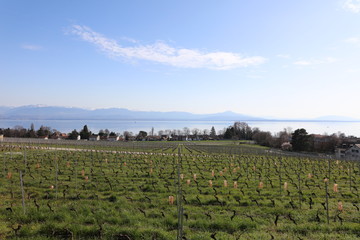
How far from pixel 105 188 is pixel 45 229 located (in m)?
4.73

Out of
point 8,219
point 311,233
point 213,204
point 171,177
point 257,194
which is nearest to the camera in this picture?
point 311,233

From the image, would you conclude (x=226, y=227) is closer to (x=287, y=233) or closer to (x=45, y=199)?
(x=287, y=233)

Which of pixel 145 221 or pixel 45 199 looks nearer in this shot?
pixel 145 221

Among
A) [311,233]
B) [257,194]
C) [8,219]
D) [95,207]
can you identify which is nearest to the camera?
[311,233]

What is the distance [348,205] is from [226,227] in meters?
5.15

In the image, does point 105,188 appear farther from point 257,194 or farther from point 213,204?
point 257,194

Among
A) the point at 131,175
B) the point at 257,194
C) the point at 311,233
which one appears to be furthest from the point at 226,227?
the point at 131,175

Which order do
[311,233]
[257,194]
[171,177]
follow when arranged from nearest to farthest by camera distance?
[311,233], [257,194], [171,177]

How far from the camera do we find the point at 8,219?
6.00 metres

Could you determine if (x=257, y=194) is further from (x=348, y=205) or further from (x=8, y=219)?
(x=8, y=219)

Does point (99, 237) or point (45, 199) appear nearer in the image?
point (99, 237)

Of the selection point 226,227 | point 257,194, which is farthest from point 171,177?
point 226,227

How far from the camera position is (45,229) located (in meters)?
5.35

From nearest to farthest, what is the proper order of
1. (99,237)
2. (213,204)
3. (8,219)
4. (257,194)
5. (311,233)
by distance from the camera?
1. (99,237)
2. (311,233)
3. (8,219)
4. (213,204)
5. (257,194)
